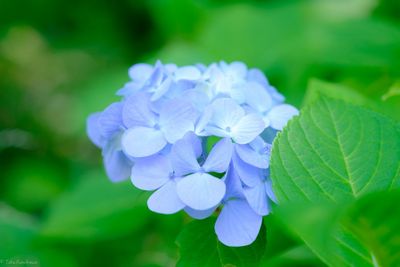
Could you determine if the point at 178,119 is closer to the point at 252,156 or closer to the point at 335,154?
the point at 252,156

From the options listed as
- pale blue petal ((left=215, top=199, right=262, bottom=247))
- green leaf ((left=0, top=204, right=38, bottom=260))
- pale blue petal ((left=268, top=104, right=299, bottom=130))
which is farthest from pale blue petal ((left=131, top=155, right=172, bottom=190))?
green leaf ((left=0, top=204, right=38, bottom=260))

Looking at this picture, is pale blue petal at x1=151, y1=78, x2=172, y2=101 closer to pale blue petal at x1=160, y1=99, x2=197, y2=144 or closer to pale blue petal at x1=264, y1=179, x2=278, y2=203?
pale blue petal at x1=160, y1=99, x2=197, y2=144

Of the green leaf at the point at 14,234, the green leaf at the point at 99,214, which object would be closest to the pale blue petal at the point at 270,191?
the green leaf at the point at 99,214

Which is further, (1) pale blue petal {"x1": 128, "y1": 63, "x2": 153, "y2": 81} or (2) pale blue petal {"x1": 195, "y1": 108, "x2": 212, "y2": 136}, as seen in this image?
(1) pale blue petal {"x1": 128, "y1": 63, "x2": 153, "y2": 81}

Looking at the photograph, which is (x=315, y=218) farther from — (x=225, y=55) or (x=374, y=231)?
(x=225, y=55)

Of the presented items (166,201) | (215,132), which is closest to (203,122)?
(215,132)

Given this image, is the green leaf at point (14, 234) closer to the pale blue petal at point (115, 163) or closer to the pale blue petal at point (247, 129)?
the pale blue petal at point (115, 163)
